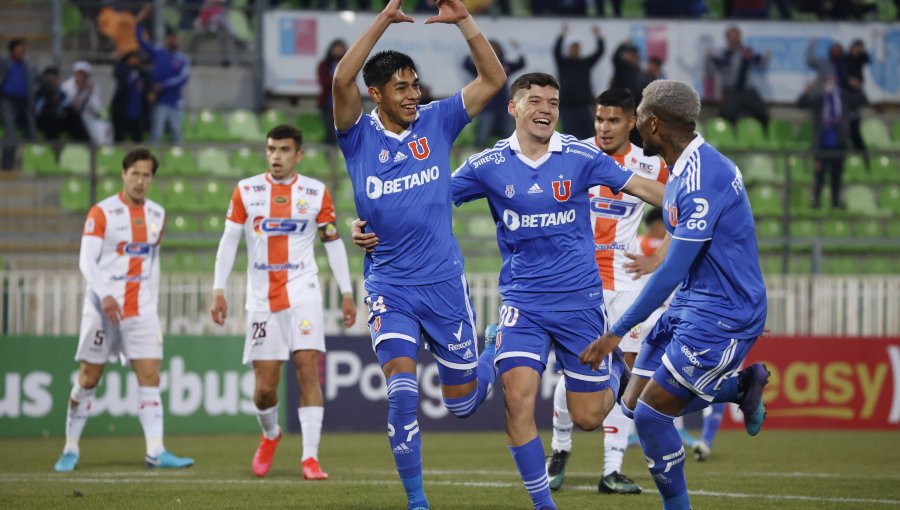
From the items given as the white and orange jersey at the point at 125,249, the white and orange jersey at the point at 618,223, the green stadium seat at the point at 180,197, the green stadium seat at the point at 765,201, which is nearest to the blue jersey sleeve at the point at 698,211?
the white and orange jersey at the point at 618,223

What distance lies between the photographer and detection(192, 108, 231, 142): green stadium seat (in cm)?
2183

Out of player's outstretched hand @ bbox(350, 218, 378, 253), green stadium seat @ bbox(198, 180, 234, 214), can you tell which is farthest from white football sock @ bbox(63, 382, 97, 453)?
green stadium seat @ bbox(198, 180, 234, 214)

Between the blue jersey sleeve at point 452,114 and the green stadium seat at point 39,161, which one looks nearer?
the blue jersey sleeve at point 452,114

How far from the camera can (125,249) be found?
1213 centimetres

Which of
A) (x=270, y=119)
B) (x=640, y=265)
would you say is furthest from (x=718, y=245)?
(x=270, y=119)

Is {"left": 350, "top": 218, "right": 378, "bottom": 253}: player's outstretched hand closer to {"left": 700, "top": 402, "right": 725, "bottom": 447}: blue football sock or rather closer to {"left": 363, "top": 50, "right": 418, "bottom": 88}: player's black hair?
Answer: {"left": 363, "top": 50, "right": 418, "bottom": 88}: player's black hair

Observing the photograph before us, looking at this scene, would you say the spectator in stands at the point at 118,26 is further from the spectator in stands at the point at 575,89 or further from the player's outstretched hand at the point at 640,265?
the player's outstretched hand at the point at 640,265

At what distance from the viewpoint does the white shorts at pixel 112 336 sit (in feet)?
39.7

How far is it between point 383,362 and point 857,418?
10308 mm

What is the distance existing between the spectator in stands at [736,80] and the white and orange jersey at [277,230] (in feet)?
44.4

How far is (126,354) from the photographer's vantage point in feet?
40.1

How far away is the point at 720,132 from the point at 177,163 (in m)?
9.08

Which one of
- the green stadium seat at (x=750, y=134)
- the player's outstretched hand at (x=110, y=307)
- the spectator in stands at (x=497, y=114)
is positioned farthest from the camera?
the green stadium seat at (x=750, y=134)

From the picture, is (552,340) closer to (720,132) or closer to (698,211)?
(698,211)
